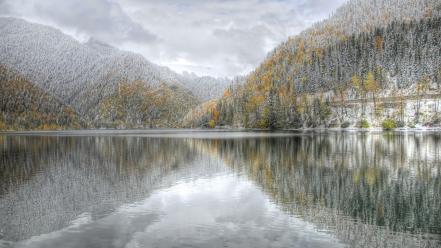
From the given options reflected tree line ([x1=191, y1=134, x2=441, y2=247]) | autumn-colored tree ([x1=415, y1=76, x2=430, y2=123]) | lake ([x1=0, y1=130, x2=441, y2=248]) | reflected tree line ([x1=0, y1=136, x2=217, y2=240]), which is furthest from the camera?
autumn-colored tree ([x1=415, y1=76, x2=430, y2=123])

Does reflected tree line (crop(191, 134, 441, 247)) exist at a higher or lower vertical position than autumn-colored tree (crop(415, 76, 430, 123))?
lower

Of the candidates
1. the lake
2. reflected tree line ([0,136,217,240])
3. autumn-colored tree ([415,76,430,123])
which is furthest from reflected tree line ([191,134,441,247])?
autumn-colored tree ([415,76,430,123])

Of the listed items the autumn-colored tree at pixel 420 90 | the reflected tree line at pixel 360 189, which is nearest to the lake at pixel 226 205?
the reflected tree line at pixel 360 189

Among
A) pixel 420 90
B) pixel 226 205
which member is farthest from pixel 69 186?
pixel 420 90

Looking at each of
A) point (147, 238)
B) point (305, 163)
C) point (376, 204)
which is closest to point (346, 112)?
point (305, 163)

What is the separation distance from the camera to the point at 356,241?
72.3ft

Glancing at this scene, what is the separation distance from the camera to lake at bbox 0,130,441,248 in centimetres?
2292

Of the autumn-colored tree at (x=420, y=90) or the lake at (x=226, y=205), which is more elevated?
the autumn-colored tree at (x=420, y=90)

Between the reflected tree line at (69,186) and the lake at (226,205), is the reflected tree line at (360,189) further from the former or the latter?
the reflected tree line at (69,186)

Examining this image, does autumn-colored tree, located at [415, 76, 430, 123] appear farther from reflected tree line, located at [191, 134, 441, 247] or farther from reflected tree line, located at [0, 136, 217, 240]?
reflected tree line, located at [0, 136, 217, 240]

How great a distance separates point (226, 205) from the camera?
3253 cm

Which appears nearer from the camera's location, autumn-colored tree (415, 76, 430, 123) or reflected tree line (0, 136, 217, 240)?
reflected tree line (0, 136, 217, 240)

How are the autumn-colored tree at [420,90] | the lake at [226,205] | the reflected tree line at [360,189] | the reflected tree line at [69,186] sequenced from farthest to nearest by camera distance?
the autumn-colored tree at [420,90], the reflected tree line at [69,186], the reflected tree line at [360,189], the lake at [226,205]

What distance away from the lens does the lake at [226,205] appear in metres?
22.9
